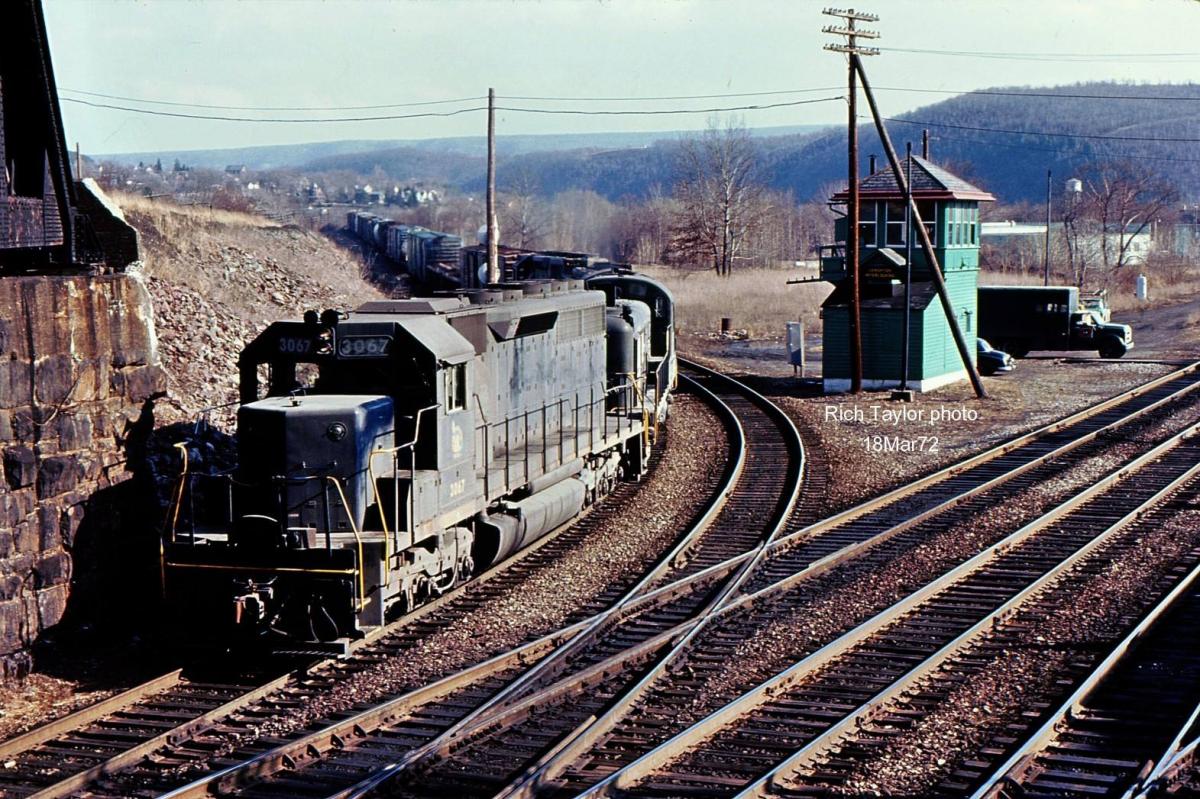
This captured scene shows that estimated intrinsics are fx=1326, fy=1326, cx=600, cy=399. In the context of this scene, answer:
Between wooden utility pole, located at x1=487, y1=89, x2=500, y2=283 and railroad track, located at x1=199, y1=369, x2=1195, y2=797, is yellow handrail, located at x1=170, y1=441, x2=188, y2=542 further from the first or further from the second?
wooden utility pole, located at x1=487, y1=89, x2=500, y2=283

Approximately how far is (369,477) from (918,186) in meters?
26.8

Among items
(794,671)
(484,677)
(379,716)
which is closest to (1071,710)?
(794,671)

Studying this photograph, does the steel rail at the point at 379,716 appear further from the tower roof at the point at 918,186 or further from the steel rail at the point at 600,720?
the tower roof at the point at 918,186

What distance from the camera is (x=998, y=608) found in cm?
1359

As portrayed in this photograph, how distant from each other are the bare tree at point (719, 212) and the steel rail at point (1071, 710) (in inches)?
2479

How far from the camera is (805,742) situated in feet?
32.2

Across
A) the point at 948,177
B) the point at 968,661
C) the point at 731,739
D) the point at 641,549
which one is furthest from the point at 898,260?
the point at 731,739

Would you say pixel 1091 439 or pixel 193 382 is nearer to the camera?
pixel 193 382

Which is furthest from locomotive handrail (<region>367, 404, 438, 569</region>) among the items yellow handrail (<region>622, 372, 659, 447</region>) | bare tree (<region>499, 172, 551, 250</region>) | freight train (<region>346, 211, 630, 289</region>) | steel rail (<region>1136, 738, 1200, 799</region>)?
bare tree (<region>499, 172, 551, 250</region>)

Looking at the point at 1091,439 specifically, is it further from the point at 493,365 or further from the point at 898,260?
the point at 493,365

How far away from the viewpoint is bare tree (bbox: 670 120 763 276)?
79.6m

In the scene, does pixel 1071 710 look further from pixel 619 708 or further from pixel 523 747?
pixel 523 747

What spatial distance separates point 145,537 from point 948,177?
29124mm

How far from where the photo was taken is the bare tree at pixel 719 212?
261 feet
